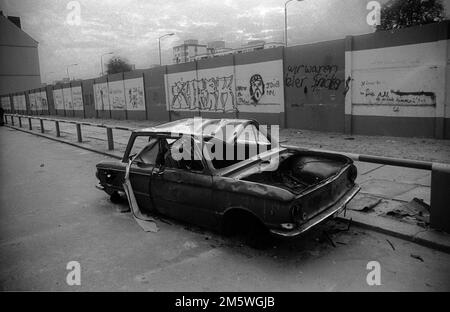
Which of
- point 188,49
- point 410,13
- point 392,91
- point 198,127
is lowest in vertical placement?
point 198,127

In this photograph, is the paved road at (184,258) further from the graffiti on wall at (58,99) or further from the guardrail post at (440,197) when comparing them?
the graffiti on wall at (58,99)

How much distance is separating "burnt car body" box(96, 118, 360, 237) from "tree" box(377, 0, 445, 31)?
32818 millimetres

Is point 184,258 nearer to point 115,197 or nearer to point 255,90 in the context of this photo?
point 115,197

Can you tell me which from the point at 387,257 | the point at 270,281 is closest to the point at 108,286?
the point at 270,281

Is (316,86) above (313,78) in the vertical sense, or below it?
→ below

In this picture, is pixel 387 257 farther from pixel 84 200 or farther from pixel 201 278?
pixel 84 200

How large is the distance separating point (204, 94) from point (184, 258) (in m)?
16.6

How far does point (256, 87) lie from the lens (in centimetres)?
1677

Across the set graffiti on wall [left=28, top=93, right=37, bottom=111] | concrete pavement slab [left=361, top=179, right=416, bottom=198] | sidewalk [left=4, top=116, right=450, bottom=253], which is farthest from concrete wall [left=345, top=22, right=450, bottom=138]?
graffiti on wall [left=28, top=93, right=37, bottom=111]

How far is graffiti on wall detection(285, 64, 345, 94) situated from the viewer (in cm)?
1346

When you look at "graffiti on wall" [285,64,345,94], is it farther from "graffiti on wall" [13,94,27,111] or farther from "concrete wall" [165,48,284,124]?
"graffiti on wall" [13,94,27,111]

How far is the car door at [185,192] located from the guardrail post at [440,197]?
2665 mm

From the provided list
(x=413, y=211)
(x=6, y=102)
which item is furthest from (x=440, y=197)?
(x=6, y=102)

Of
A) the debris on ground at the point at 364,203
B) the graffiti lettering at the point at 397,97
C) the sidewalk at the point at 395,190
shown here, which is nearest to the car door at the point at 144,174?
the sidewalk at the point at 395,190
